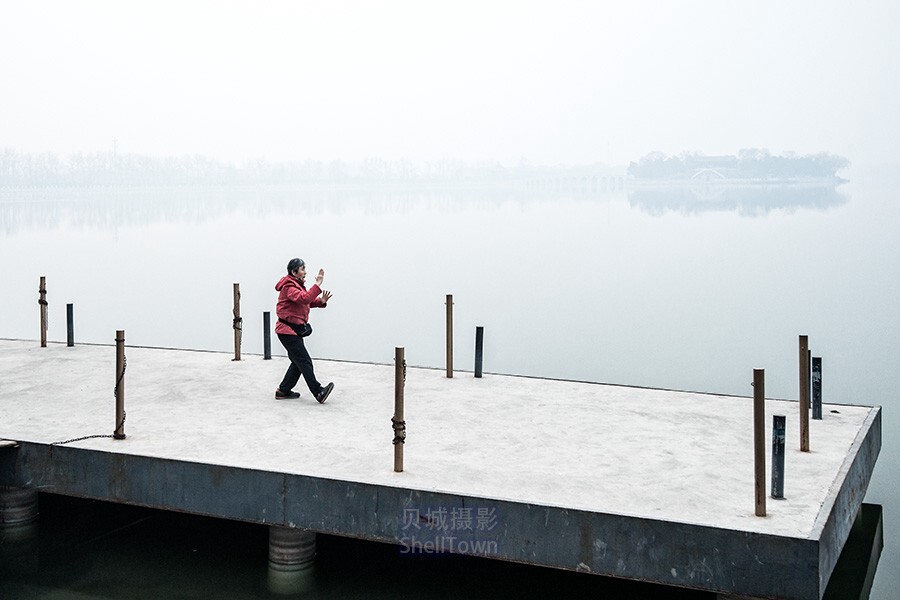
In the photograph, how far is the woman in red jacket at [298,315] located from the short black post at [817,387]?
490 cm

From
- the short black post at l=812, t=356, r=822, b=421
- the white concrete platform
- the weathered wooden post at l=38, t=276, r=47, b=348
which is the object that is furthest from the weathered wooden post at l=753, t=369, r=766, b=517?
the weathered wooden post at l=38, t=276, r=47, b=348

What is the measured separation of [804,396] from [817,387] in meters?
1.34

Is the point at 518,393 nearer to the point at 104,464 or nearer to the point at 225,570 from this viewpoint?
the point at 225,570

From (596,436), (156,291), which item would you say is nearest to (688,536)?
(596,436)

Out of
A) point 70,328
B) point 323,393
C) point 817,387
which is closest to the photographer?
point 817,387

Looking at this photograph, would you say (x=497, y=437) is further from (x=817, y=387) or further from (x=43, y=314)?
(x=43, y=314)

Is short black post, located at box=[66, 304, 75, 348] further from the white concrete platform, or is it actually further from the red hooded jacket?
the red hooded jacket

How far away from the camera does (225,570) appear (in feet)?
37.3

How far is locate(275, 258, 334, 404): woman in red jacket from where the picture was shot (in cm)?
1261

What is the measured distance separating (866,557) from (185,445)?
7.00m

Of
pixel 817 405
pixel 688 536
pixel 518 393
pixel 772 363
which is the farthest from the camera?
pixel 772 363

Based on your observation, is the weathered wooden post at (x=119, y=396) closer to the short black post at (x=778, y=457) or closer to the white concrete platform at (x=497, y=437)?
the white concrete platform at (x=497, y=437)

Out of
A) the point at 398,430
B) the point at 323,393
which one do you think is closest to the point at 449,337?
the point at 323,393

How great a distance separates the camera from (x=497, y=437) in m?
11.1
